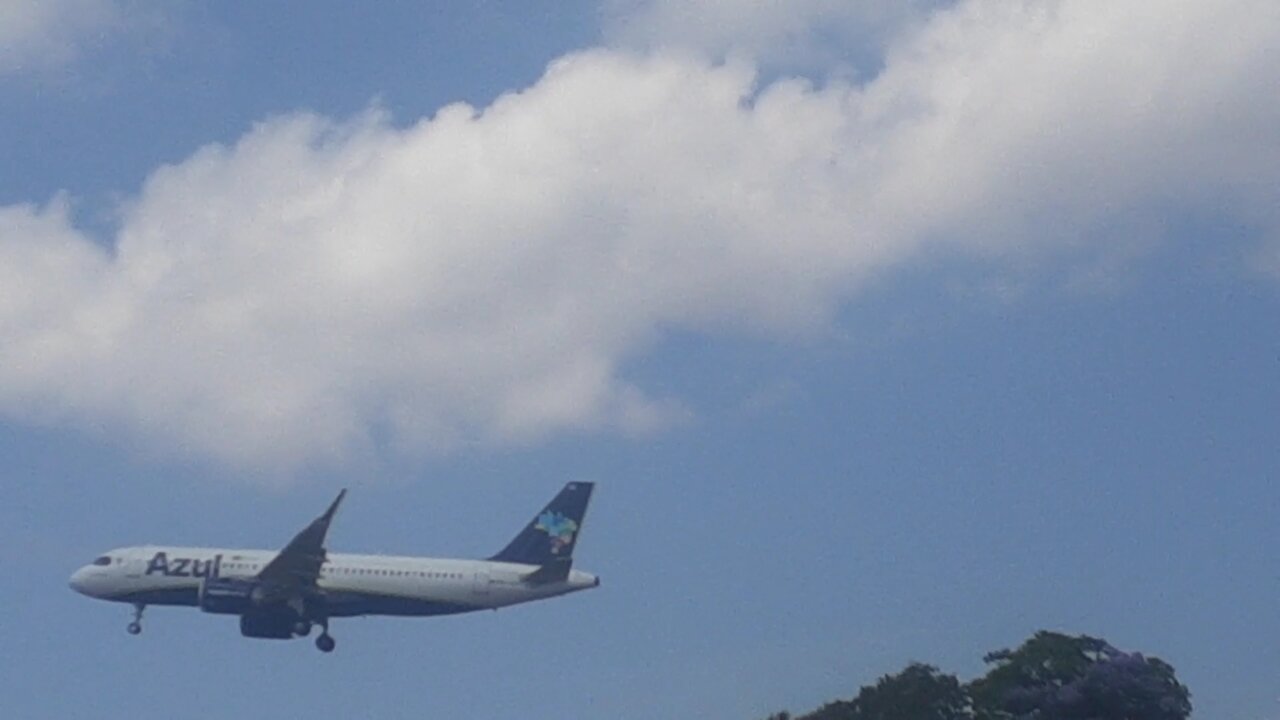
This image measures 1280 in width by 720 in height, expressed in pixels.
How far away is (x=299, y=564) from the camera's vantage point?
106688 millimetres

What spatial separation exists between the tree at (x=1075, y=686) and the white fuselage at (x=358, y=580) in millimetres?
28473

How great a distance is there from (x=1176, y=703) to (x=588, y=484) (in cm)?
4213

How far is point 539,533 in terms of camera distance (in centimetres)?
10844

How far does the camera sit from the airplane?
348 ft

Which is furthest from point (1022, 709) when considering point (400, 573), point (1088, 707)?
point (400, 573)

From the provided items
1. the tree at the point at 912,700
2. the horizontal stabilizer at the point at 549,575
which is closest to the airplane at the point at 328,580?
the horizontal stabilizer at the point at 549,575

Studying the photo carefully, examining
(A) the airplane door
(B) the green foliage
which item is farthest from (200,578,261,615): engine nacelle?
(B) the green foliage

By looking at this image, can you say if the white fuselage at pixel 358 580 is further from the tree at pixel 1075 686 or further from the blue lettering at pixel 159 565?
the tree at pixel 1075 686

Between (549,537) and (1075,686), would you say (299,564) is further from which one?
(1075,686)

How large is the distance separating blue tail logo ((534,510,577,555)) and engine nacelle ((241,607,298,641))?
51.4 ft

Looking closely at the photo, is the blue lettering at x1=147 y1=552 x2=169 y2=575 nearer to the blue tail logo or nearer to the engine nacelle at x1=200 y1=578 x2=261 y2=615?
the engine nacelle at x1=200 y1=578 x2=261 y2=615

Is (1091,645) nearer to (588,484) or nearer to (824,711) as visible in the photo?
(824,711)

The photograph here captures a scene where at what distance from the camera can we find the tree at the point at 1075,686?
262 feet

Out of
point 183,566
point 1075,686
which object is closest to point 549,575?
point 183,566
